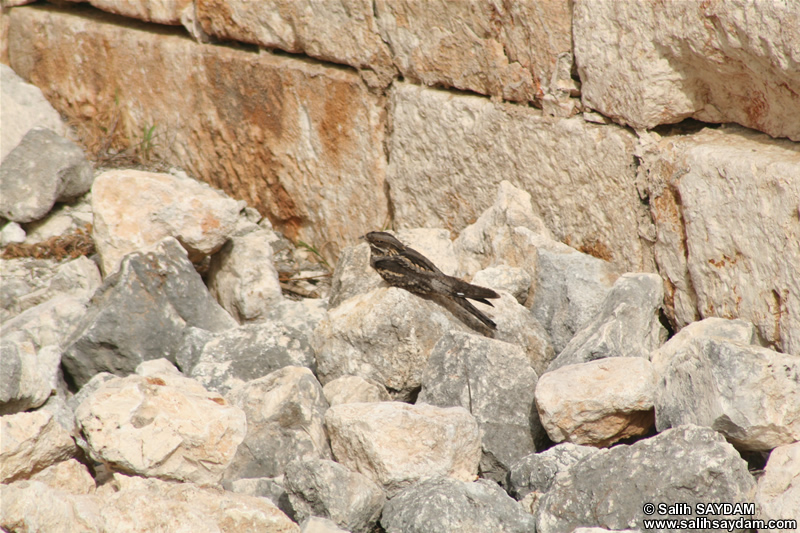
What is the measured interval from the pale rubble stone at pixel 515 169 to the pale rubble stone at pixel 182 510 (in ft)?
5.53

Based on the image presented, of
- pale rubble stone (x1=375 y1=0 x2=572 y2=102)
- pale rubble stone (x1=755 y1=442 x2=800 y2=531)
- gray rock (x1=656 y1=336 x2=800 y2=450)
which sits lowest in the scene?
pale rubble stone (x1=755 y1=442 x2=800 y2=531)

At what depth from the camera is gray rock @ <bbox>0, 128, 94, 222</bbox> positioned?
4000 millimetres

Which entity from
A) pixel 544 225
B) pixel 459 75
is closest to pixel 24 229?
pixel 459 75

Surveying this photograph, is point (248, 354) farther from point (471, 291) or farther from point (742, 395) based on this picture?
point (742, 395)

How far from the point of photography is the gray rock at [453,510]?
1.93 m

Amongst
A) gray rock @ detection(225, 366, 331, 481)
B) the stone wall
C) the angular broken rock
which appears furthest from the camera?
the angular broken rock

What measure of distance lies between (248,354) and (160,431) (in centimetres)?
81

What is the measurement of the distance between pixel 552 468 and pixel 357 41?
2326 mm

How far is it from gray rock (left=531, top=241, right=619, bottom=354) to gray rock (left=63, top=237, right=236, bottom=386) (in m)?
1.36

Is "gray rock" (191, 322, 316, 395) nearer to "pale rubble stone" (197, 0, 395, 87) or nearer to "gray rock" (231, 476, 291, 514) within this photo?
"gray rock" (231, 476, 291, 514)

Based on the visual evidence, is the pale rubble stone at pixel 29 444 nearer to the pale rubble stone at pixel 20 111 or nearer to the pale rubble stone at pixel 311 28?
the pale rubble stone at pixel 311 28

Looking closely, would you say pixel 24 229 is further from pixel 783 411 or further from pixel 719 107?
pixel 783 411

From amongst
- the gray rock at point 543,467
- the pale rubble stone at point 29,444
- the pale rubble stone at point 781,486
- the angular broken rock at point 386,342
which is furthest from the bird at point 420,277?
the pale rubble stone at point 29,444

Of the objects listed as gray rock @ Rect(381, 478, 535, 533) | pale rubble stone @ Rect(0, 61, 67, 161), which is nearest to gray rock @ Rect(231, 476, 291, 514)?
gray rock @ Rect(381, 478, 535, 533)
